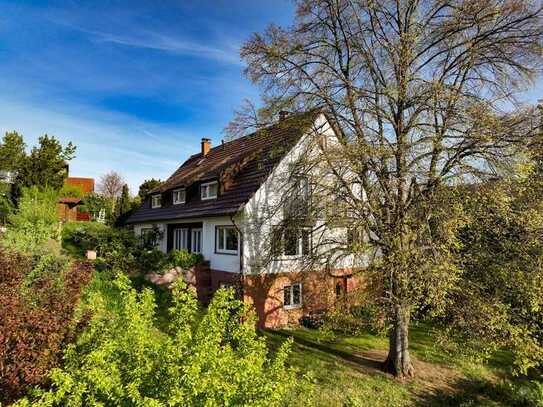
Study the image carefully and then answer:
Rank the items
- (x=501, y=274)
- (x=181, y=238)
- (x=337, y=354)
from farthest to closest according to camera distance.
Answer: (x=181, y=238) < (x=337, y=354) < (x=501, y=274)

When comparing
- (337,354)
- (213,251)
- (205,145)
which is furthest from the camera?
(205,145)

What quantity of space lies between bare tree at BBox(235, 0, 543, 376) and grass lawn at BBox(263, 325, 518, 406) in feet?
3.12

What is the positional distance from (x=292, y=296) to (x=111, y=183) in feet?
205

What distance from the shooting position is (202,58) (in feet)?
55.8

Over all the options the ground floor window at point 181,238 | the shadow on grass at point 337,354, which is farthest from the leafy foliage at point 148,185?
the shadow on grass at point 337,354

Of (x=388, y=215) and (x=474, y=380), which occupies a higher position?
(x=388, y=215)

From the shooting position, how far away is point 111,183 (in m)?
69.3

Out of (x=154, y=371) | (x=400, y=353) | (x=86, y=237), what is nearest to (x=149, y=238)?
(x=86, y=237)

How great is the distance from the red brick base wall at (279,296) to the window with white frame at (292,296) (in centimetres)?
16

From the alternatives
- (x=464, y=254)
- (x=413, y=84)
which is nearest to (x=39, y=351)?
(x=464, y=254)

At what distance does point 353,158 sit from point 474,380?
8855 millimetres

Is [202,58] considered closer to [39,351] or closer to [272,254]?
[272,254]

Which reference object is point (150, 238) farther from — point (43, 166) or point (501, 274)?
point (501, 274)

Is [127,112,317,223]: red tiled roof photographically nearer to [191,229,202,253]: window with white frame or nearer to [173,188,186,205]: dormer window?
[173,188,186,205]: dormer window
